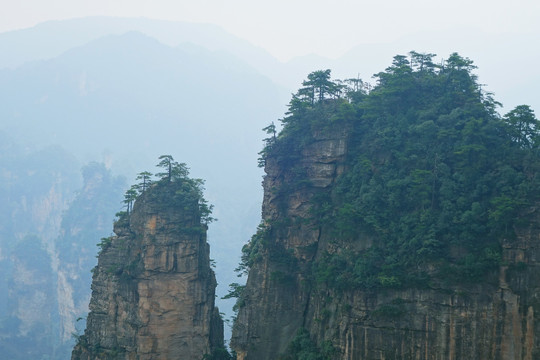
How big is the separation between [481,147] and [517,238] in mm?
5426

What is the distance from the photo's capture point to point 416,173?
35500 millimetres

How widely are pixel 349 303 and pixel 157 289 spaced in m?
14.0

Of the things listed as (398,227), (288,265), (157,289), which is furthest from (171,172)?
(398,227)

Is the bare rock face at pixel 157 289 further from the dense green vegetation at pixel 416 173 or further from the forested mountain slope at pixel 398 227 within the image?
the dense green vegetation at pixel 416 173

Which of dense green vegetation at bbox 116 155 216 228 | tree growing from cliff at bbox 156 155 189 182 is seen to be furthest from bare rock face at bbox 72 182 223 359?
tree growing from cliff at bbox 156 155 189 182

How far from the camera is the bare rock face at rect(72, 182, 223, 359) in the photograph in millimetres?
42188

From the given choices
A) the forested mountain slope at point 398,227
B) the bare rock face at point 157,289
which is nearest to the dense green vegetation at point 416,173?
the forested mountain slope at point 398,227

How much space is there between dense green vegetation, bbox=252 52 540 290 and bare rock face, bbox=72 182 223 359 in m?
4.22

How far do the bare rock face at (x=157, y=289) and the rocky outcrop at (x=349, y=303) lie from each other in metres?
4.25

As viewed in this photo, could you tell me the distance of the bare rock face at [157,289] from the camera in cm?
4219

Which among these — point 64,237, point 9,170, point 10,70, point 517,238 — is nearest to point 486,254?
point 517,238

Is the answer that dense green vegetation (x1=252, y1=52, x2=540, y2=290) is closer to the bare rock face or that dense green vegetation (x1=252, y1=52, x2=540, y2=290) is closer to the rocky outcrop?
the rocky outcrop

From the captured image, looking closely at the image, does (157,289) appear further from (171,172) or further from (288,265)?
(288,265)

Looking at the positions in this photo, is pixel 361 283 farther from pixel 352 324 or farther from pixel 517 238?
pixel 517 238
